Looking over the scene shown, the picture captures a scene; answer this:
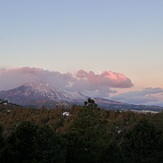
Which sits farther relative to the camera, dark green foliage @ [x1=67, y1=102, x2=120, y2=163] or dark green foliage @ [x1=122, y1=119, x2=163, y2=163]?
dark green foliage @ [x1=122, y1=119, x2=163, y2=163]

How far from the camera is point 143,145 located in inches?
1919

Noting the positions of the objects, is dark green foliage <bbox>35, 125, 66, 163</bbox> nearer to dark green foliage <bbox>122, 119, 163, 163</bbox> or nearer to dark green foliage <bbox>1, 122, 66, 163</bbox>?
dark green foliage <bbox>1, 122, 66, 163</bbox>

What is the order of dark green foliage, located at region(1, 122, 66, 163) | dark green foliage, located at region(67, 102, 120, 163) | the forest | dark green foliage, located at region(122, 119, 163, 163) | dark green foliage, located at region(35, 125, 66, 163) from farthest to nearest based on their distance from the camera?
dark green foliage, located at region(122, 119, 163, 163)
dark green foliage, located at region(67, 102, 120, 163)
the forest
dark green foliage, located at region(35, 125, 66, 163)
dark green foliage, located at region(1, 122, 66, 163)

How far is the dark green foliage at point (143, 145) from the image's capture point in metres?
48.3

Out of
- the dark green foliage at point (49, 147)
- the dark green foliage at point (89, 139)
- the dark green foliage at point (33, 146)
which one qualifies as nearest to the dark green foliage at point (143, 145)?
the dark green foliage at point (89, 139)

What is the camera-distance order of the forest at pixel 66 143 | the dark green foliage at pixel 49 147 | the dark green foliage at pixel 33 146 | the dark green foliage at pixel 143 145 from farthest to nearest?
the dark green foliage at pixel 143 145, the forest at pixel 66 143, the dark green foliage at pixel 49 147, the dark green foliage at pixel 33 146

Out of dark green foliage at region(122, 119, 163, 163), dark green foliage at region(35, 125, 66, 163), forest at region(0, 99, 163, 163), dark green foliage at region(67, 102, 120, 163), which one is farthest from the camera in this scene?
dark green foliage at region(122, 119, 163, 163)

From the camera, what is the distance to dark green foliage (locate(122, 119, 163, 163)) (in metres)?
48.3

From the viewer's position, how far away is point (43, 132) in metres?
39.2

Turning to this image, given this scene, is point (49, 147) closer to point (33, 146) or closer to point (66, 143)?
point (33, 146)

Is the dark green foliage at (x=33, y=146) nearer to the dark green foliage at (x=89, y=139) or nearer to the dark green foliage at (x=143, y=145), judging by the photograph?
the dark green foliage at (x=89, y=139)

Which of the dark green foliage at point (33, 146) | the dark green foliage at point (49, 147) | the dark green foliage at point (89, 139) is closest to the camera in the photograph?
the dark green foliage at point (33, 146)

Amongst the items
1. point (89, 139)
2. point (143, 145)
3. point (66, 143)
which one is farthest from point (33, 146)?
point (143, 145)

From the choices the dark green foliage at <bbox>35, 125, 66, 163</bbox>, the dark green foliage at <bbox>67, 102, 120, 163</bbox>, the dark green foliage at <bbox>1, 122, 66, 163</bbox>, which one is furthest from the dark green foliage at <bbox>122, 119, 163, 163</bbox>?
the dark green foliage at <bbox>1, 122, 66, 163</bbox>
